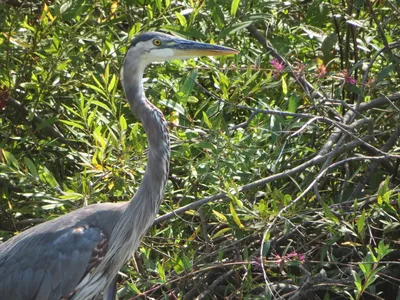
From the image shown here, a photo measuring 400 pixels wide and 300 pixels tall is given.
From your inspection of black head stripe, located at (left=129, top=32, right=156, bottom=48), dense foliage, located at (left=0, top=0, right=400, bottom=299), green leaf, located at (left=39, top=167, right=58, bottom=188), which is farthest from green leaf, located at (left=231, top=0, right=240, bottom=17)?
green leaf, located at (left=39, top=167, right=58, bottom=188)

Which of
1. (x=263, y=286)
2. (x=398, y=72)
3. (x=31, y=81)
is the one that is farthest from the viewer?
(x=31, y=81)

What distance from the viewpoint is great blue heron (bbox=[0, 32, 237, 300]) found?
424cm

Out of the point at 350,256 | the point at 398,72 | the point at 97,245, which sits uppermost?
the point at 398,72

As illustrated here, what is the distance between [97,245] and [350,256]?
1.19 m

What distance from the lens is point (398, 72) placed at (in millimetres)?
4648

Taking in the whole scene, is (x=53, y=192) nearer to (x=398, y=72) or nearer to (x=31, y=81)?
(x=31, y=81)

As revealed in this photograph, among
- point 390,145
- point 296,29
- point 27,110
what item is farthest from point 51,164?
point 390,145

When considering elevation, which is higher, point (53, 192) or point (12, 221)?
point (53, 192)

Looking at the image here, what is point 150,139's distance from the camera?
4238 millimetres

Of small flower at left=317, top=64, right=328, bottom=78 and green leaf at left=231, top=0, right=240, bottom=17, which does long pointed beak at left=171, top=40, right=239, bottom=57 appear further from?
small flower at left=317, top=64, right=328, bottom=78

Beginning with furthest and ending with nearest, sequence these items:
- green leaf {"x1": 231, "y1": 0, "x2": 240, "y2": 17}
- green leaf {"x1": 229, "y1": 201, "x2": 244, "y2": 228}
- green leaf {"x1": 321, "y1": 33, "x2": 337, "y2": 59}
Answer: green leaf {"x1": 321, "y1": 33, "x2": 337, "y2": 59} < green leaf {"x1": 231, "y1": 0, "x2": 240, "y2": 17} < green leaf {"x1": 229, "y1": 201, "x2": 244, "y2": 228}

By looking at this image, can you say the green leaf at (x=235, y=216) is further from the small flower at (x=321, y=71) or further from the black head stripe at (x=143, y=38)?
the black head stripe at (x=143, y=38)

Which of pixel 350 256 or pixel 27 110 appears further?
pixel 27 110

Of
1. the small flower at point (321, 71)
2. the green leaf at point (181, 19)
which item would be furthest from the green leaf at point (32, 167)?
the small flower at point (321, 71)
